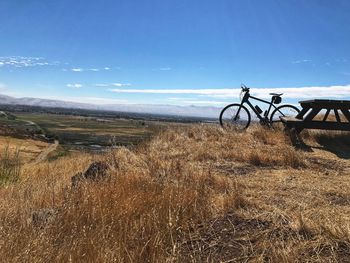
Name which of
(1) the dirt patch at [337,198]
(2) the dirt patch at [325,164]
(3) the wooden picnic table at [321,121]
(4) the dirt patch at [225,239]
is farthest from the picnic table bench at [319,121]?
(4) the dirt patch at [225,239]

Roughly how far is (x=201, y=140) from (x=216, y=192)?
608 cm

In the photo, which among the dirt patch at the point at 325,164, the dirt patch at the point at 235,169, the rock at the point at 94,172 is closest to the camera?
the rock at the point at 94,172

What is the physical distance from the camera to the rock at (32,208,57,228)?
16.0 ft

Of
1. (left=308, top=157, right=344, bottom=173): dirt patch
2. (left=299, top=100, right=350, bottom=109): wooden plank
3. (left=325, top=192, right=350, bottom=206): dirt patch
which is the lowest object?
(left=325, top=192, right=350, bottom=206): dirt patch

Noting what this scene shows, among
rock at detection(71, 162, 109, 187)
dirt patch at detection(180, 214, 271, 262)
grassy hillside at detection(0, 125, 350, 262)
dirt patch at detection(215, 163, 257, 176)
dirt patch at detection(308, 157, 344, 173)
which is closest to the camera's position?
grassy hillside at detection(0, 125, 350, 262)

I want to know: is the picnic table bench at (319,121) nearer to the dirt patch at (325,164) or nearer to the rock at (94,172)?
the dirt patch at (325,164)

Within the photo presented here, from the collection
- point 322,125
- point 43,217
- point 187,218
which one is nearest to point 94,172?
point 43,217

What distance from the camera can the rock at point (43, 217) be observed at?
487cm

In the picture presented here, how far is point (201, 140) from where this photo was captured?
495 inches

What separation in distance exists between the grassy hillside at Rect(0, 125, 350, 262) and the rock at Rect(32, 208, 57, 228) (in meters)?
0.05

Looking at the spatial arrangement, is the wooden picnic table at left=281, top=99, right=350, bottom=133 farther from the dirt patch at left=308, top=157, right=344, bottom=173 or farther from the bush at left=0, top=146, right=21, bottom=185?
the bush at left=0, top=146, right=21, bottom=185

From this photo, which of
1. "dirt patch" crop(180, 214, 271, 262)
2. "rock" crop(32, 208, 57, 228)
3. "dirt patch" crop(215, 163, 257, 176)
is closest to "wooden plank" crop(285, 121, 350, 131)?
"dirt patch" crop(215, 163, 257, 176)

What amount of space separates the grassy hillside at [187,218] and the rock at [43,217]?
0.05 metres

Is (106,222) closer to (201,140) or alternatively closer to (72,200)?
(72,200)
